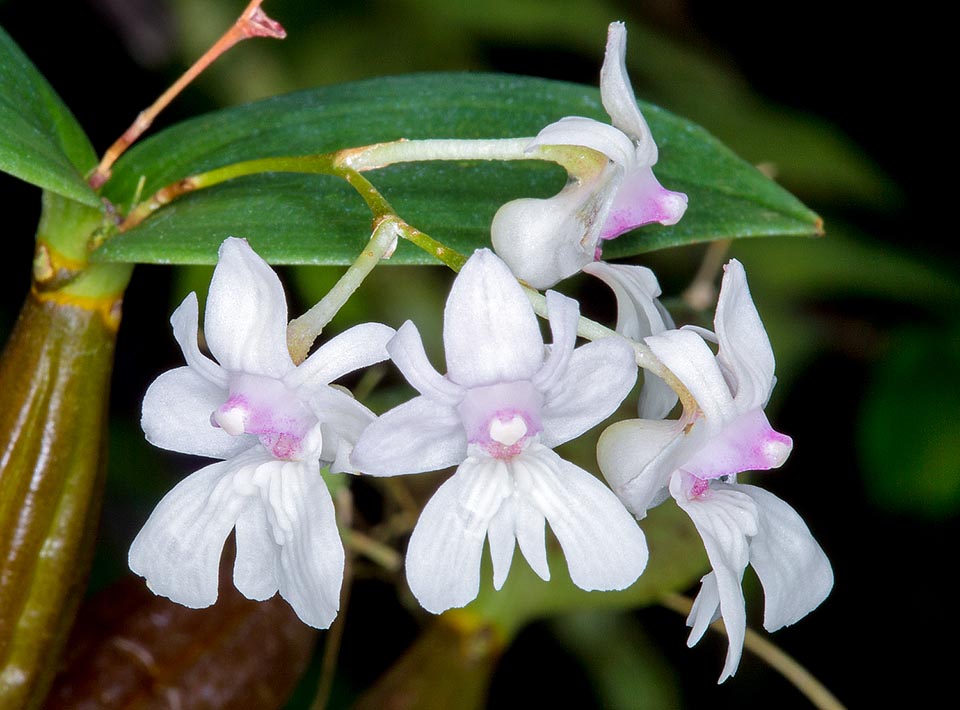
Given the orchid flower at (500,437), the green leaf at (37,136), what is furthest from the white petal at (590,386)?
the green leaf at (37,136)

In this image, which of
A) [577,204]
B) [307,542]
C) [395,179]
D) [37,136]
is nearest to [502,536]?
[307,542]

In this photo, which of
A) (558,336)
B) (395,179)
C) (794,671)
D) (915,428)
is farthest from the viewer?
(915,428)

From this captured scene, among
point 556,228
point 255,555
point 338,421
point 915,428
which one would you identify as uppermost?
point 556,228

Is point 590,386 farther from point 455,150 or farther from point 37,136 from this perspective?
point 37,136

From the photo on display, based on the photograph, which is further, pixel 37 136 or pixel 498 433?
pixel 37 136

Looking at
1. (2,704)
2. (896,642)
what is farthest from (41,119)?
(896,642)

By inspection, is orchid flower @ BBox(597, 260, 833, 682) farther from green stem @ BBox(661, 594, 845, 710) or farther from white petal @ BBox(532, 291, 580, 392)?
green stem @ BBox(661, 594, 845, 710)
